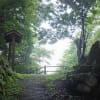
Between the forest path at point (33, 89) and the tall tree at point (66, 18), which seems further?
the tall tree at point (66, 18)

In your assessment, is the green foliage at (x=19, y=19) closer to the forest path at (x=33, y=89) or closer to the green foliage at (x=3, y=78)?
the green foliage at (x=3, y=78)

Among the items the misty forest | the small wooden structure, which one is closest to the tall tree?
the misty forest

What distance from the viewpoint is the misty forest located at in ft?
51.6

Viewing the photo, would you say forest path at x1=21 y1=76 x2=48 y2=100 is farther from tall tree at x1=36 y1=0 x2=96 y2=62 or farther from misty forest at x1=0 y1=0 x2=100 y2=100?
tall tree at x1=36 y1=0 x2=96 y2=62

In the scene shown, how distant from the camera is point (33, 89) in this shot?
17.2m

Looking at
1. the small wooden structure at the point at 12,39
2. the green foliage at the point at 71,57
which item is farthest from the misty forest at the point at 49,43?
the green foliage at the point at 71,57

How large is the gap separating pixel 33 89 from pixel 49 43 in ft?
36.6

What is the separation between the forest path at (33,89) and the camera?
1587 cm

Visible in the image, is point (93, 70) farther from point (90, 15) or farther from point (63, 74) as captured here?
point (90, 15)

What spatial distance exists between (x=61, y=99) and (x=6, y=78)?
421 cm

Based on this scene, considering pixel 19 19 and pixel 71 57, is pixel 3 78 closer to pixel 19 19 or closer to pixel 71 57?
pixel 19 19

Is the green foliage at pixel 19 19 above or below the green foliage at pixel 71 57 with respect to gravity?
above

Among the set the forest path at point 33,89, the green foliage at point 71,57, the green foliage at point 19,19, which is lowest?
the forest path at point 33,89

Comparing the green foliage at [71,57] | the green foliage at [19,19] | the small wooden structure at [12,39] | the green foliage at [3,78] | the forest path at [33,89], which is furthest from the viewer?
the green foliage at [71,57]
